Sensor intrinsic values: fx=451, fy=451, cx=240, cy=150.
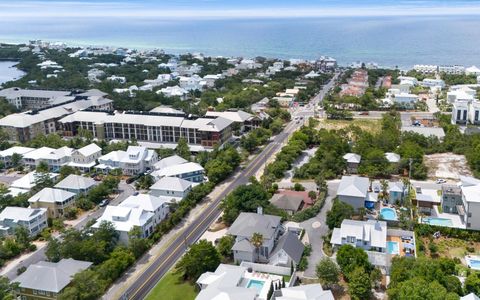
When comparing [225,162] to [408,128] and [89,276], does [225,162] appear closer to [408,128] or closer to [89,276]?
[89,276]

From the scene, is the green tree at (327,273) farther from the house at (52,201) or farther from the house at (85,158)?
the house at (85,158)

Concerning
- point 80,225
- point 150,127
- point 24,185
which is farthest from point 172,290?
point 150,127

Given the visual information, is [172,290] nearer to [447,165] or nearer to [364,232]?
[364,232]

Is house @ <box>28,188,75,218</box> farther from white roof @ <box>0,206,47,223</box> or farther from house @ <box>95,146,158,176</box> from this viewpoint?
house @ <box>95,146,158,176</box>

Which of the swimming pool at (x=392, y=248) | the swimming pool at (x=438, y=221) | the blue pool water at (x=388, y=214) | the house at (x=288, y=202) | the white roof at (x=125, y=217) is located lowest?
the swimming pool at (x=392, y=248)

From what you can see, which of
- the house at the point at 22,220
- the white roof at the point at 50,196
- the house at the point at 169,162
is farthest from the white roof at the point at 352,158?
the house at the point at 22,220

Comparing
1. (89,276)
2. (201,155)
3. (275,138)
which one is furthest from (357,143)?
(89,276)

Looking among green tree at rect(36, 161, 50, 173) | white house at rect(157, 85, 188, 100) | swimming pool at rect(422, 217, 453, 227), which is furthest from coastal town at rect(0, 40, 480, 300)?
white house at rect(157, 85, 188, 100)
